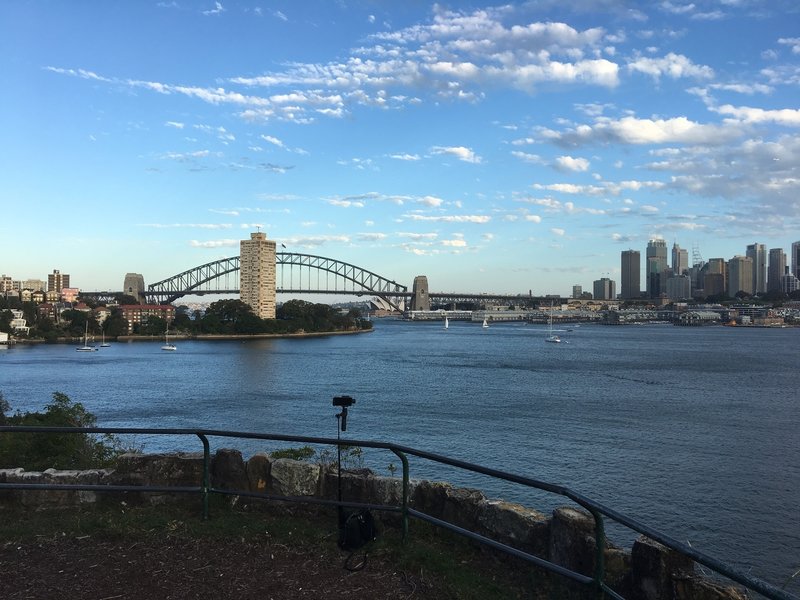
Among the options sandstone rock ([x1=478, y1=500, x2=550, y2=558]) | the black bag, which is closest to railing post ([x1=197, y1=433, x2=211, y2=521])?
the black bag

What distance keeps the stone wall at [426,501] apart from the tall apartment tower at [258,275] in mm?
124716

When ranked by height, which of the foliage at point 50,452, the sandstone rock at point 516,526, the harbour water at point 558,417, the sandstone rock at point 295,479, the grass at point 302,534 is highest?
the sandstone rock at point 295,479

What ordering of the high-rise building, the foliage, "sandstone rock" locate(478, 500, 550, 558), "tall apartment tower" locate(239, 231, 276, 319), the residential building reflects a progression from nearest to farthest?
"sandstone rock" locate(478, 500, 550, 558), the foliage, the residential building, "tall apartment tower" locate(239, 231, 276, 319), the high-rise building

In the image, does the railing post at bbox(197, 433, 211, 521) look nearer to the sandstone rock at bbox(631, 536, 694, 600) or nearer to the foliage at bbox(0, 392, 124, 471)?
the sandstone rock at bbox(631, 536, 694, 600)

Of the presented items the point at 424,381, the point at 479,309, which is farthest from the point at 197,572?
the point at 479,309

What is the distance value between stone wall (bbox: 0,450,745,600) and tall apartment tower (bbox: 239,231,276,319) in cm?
12472

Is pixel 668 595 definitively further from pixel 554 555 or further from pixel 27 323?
pixel 27 323

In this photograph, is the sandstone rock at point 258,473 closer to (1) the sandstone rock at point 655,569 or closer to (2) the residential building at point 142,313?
(1) the sandstone rock at point 655,569

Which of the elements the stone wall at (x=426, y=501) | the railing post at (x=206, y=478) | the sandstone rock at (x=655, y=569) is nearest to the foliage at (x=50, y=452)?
the stone wall at (x=426, y=501)

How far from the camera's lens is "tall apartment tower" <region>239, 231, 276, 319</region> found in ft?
431

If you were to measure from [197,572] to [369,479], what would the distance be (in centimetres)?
132

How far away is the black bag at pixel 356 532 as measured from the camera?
3.93 m

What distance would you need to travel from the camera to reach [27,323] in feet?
341

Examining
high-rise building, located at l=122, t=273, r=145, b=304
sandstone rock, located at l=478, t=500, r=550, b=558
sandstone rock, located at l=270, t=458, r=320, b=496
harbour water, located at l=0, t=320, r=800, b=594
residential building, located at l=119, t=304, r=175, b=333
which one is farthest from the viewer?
high-rise building, located at l=122, t=273, r=145, b=304
